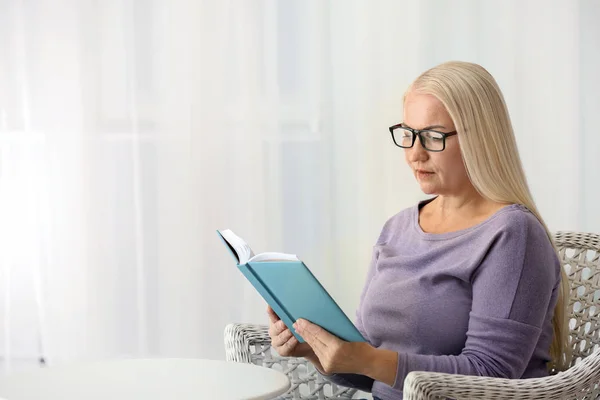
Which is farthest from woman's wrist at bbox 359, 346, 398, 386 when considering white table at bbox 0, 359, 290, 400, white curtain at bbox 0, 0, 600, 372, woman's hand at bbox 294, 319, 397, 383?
white curtain at bbox 0, 0, 600, 372

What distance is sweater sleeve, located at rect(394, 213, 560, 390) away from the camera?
138 cm

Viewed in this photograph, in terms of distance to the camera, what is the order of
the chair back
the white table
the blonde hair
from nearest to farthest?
the white table → the blonde hair → the chair back

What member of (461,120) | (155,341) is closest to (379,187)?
(155,341)

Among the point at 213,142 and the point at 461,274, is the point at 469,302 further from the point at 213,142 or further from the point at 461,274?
the point at 213,142

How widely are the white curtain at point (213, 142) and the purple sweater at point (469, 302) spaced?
96 cm

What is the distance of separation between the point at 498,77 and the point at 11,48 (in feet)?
5.34

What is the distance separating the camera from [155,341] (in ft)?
9.27

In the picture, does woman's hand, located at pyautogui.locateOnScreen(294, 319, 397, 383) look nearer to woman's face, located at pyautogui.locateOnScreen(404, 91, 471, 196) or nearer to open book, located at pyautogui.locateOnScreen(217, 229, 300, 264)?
open book, located at pyautogui.locateOnScreen(217, 229, 300, 264)

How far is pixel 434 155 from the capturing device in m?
1.50

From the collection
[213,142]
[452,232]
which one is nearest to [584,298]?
[452,232]

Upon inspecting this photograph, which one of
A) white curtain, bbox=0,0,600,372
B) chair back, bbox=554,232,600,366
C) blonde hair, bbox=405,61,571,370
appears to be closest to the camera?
blonde hair, bbox=405,61,571,370

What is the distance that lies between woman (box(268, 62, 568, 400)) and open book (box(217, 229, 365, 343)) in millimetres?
23

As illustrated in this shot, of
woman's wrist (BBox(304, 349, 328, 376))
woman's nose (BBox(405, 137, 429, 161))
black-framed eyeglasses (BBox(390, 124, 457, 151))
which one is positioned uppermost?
black-framed eyeglasses (BBox(390, 124, 457, 151))

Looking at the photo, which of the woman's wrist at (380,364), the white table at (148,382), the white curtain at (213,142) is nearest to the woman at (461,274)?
the woman's wrist at (380,364)
